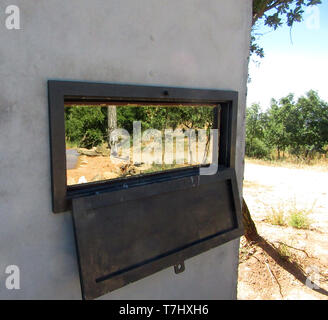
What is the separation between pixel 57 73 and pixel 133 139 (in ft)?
2.44

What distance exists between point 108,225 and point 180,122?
1.06m

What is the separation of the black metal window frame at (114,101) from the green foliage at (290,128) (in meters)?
19.5

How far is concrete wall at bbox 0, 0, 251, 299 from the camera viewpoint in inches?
52.0

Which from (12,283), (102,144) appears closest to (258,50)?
(102,144)

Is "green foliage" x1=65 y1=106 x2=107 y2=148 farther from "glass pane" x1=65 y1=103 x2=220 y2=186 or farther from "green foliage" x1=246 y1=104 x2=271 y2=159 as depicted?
"green foliage" x1=246 y1=104 x2=271 y2=159

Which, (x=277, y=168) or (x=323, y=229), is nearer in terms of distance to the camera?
(x=323, y=229)

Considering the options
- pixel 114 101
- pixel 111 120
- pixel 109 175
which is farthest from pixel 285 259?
pixel 114 101

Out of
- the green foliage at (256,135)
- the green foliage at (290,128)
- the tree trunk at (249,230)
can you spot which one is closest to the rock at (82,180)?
the tree trunk at (249,230)

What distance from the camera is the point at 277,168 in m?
13.4

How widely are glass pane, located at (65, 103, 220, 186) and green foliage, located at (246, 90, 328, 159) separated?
19.5 meters

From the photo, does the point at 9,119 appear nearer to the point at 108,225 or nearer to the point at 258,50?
the point at 108,225

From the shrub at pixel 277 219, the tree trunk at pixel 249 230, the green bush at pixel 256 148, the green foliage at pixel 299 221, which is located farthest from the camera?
the green bush at pixel 256 148

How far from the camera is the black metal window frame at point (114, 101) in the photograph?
141 cm

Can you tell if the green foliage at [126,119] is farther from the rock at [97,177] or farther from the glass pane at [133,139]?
the rock at [97,177]
